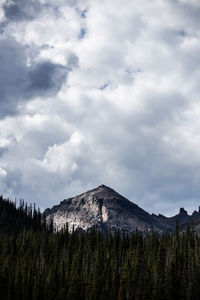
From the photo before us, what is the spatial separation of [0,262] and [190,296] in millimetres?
69531

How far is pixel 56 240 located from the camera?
170 m

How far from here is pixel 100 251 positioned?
15038 cm

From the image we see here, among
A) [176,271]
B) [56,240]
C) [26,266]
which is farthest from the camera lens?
[56,240]

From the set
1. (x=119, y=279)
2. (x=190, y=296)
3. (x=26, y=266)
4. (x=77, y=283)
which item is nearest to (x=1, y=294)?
(x=26, y=266)

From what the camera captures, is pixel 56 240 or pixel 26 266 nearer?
pixel 26 266

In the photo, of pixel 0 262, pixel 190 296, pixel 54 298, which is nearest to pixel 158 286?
pixel 190 296

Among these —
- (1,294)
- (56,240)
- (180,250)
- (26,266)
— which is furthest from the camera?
(56,240)

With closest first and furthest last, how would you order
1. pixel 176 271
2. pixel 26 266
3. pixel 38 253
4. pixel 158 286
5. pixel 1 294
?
pixel 158 286, pixel 176 271, pixel 1 294, pixel 26 266, pixel 38 253

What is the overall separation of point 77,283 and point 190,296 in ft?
109

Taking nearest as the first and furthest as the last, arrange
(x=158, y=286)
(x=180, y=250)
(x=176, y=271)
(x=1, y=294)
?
1. (x=158, y=286)
2. (x=176, y=271)
3. (x=1, y=294)
4. (x=180, y=250)

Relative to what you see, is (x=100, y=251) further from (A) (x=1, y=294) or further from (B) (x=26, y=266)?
(A) (x=1, y=294)

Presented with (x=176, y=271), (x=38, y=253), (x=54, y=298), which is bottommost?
(x=54, y=298)

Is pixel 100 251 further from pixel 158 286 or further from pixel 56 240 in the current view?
pixel 158 286

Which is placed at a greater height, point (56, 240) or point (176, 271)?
point (56, 240)
